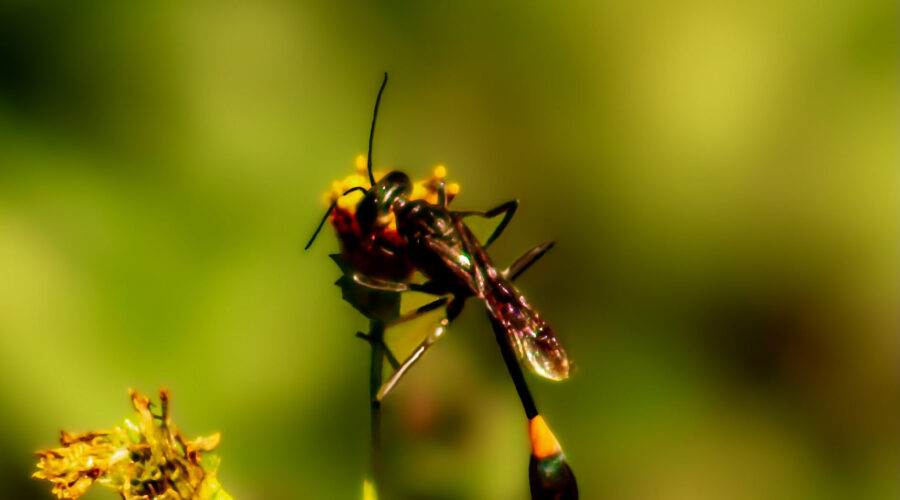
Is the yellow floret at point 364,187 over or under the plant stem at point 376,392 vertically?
over

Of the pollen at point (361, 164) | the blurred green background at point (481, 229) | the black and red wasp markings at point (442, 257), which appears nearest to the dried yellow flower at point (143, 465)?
the blurred green background at point (481, 229)

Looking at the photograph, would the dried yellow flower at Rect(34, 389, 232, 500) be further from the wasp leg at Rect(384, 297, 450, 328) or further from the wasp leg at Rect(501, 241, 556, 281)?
the wasp leg at Rect(501, 241, 556, 281)

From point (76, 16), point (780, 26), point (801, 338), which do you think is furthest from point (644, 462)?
point (76, 16)

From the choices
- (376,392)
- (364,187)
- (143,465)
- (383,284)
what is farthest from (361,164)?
(143,465)

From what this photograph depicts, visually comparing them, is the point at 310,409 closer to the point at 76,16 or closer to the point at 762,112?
the point at 76,16

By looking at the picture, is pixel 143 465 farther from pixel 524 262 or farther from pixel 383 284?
pixel 524 262

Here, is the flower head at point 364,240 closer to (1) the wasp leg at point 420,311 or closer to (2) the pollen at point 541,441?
(1) the wasp leg at point 420,311
